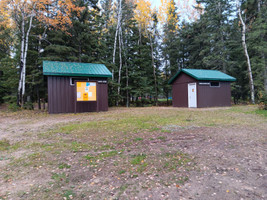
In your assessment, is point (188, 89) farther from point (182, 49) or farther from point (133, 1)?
point (133, 1)

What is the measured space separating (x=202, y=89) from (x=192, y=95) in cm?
98

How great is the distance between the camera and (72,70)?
11719 millimetres

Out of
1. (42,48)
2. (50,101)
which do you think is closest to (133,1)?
(42,48)

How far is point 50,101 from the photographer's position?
36.5ft

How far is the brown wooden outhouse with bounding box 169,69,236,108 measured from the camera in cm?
1457

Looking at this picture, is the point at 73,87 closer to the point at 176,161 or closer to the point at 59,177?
the point at 59,177

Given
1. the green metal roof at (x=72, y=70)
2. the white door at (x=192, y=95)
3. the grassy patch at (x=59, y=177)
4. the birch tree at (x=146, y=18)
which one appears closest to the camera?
the grassy patch at (x=59, y=177)

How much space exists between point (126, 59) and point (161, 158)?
16.9 m

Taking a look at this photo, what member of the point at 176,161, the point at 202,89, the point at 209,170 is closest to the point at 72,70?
the point at 176,161

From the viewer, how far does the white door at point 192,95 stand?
1478cm

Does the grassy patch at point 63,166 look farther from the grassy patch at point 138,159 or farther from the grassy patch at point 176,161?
the grassy patch at point 176,161

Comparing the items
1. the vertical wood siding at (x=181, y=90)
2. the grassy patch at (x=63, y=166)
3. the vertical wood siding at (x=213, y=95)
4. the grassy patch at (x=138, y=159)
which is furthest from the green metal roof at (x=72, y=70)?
the grassy patch at (x=138, y=159)

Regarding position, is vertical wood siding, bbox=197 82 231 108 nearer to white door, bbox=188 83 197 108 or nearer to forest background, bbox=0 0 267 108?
white door, bbox=188 83 197 108

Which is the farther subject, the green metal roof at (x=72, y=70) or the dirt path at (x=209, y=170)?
the green metal roof at (x=72, y=70)
